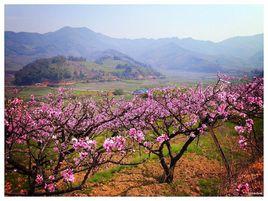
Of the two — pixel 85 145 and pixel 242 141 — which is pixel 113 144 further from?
pixel 242 141

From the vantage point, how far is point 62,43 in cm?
478

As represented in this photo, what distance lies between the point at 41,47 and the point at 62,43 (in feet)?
0.99

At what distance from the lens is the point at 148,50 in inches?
193

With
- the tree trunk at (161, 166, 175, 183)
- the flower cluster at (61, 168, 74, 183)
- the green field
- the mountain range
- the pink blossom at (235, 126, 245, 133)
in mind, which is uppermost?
the mountain range

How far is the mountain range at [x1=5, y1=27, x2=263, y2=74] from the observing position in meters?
4.52

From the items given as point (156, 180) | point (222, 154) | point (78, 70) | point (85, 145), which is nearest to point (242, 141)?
point (222, 154)

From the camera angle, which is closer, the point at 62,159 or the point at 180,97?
the point at 62,159

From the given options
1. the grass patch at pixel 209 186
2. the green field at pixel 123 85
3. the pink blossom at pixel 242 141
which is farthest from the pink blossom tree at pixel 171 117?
the grass patch at pixel 209 186

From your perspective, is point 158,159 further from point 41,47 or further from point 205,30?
point 41,47

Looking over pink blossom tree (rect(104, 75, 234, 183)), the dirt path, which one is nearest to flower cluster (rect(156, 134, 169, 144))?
pink blossom tree (rect(104, 75, 234, 183))

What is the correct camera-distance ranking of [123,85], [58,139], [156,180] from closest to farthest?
[58,139]
[156,180]
[123,85]

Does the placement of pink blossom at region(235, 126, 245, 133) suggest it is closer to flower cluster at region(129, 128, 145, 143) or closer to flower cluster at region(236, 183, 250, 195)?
flower cluster at region(236, 183, 250, 195)

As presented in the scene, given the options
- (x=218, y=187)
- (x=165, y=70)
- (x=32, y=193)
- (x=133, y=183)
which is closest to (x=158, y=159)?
(x=133, y=183)

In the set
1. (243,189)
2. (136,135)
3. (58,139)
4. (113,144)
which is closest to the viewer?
(113,144)
